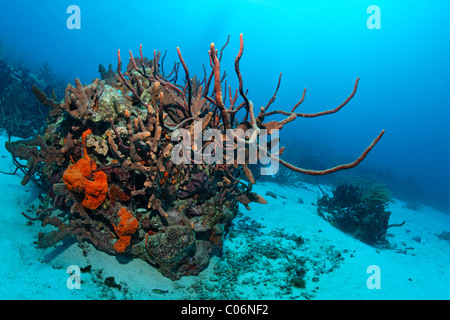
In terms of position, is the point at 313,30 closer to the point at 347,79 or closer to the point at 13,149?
the point at 347,79

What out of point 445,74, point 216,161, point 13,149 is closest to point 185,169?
point 216,161

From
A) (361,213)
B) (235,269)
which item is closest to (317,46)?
(361,213)

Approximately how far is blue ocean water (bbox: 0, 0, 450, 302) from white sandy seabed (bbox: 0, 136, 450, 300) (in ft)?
229

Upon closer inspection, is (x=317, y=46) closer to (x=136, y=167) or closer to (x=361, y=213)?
(x=361, y=213)

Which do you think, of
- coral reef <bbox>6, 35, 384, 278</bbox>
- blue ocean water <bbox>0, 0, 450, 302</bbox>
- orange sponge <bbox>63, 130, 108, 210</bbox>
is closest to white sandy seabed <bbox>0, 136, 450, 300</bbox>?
coral reef <bbox>6, 35, 384, 278</bbox>

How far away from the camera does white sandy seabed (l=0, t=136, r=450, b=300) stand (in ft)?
7.25

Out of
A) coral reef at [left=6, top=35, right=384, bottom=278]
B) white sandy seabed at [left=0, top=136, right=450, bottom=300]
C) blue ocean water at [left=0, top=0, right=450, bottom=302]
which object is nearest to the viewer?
white sandy seabed at [left=0, top=136, right=450, bottom=300]

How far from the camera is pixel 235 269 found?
3.20m

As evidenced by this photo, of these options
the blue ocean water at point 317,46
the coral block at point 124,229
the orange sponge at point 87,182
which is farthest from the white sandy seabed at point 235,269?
the blue ocean water at point 317,46

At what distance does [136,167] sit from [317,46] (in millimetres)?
132087

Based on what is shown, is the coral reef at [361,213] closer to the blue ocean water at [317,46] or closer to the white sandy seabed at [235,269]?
the white sandy seabed at [235,269]

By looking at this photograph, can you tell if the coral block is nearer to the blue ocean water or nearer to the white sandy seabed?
the white sandy seabed

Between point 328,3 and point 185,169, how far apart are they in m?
108

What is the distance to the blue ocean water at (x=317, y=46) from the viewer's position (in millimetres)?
75125
